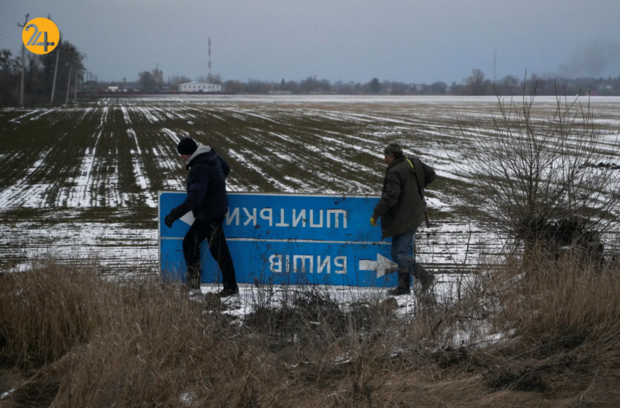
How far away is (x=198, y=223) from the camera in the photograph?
6816mm

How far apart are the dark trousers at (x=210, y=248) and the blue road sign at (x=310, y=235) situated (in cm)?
14

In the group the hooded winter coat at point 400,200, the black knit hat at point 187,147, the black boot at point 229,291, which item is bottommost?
the black boot at point 229,291

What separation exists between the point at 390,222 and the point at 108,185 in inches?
451

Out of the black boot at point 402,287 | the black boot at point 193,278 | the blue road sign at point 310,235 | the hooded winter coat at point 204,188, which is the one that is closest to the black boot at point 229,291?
the blue road sign at point 310,235

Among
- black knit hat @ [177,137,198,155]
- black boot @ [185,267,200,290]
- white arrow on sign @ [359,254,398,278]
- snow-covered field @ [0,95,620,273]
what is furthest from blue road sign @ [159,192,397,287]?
snow-covered field @ [0,95,620,273]

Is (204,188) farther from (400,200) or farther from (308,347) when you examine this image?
(308,347)

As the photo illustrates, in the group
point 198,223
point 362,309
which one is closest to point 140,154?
point 198,223

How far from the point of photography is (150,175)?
18094 millimetres

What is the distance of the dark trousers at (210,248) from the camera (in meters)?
6.78

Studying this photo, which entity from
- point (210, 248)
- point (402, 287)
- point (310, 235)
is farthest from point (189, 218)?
point (402, 287)

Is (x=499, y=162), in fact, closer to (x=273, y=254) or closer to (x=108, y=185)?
(x=273, y=254)

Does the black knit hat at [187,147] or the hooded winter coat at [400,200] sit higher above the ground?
the black knit hat at [187,147]

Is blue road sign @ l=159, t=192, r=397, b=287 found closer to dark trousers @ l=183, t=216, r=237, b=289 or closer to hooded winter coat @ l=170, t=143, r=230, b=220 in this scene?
dark trousers @ l=183, t=216, r=237, b=289

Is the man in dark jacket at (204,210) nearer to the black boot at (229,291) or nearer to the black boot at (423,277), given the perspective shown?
the black boot at (229,291)
